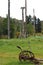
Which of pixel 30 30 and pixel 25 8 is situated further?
pixel 30 30

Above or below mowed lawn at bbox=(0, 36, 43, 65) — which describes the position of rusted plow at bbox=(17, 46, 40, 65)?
above

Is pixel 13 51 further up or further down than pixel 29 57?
further down

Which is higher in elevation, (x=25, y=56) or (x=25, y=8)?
(x=25, y=8)

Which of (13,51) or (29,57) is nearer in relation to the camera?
(29,57)

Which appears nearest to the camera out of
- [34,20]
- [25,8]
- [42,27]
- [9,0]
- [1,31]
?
[9,0]

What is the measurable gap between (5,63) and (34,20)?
60.8 m

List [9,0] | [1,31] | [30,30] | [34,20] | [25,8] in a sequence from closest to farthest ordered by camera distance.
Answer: [9,0]
[25,8]
[1,31]
[30,30]
[34,20]

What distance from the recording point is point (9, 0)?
32219mm

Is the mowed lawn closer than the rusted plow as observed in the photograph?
No


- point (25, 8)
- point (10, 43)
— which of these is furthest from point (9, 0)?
point (10, 43)

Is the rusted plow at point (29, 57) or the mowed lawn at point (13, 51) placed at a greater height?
the rusted plow at point (29, 57)

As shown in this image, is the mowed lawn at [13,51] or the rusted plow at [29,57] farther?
the mowed lawn at [13,51]

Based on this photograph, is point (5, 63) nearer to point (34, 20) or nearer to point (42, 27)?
point (34, 20)

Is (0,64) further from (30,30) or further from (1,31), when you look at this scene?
(30,30)
